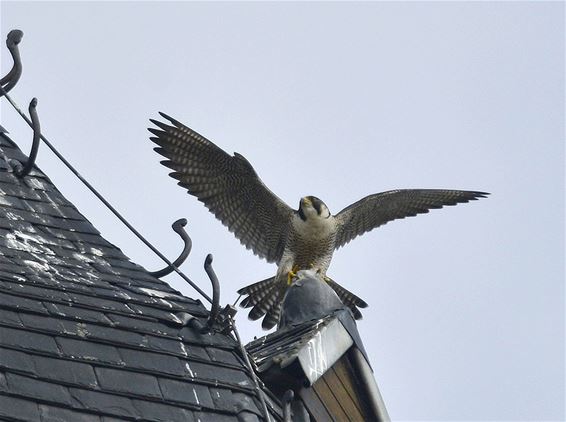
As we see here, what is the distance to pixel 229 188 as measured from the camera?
46.1 ft

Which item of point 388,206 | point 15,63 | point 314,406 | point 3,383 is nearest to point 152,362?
point 3,383

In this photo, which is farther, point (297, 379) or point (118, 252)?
point (118, 252)

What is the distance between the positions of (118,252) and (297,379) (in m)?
1.03

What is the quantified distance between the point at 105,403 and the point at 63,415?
0.79 feet

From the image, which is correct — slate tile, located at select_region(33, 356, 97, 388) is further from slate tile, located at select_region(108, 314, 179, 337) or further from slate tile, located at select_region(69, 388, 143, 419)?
slate tile, located at select_region(108, 314, 179, 337)

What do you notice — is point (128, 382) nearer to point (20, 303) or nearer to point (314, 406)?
point (20, 303)

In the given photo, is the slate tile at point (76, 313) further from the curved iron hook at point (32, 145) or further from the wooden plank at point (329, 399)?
the curved iron hook at point (32, 145)

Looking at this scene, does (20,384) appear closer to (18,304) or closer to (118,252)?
(18,304)

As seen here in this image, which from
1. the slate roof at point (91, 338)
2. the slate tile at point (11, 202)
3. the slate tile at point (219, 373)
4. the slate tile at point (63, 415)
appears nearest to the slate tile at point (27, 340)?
the slate roof at point (91, 338)

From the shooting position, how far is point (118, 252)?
295 inches

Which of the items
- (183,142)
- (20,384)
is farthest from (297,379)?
(183,142)

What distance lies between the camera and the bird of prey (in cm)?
1344

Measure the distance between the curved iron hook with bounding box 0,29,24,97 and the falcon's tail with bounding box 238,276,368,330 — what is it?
19.0 ft

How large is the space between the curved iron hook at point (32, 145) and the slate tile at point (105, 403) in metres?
1.89
